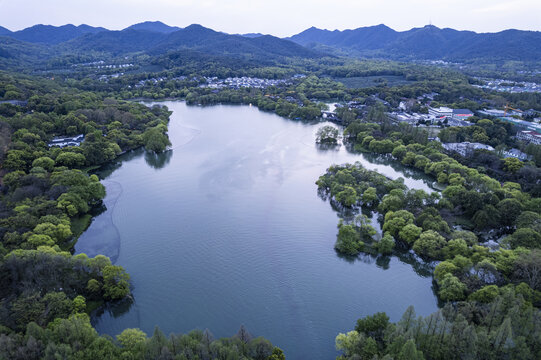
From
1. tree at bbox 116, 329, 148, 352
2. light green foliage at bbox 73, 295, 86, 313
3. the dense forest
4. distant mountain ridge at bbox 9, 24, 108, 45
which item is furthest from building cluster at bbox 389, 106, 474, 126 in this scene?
distant mountain ridge at bbox 9, 24, 108, 45

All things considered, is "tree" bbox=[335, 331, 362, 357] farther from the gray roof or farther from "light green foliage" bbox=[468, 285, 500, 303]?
the gray roof

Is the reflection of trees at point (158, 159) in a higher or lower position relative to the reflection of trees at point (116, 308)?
higher

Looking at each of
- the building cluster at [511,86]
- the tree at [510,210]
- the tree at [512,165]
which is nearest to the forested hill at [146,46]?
the building cluster at [511,86]

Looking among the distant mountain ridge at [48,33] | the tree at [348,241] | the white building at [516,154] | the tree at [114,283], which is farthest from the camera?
the distant mountain ridge at [48,33]

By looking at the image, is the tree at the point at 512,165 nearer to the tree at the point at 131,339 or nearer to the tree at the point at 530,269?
the tree at the point at 530,269

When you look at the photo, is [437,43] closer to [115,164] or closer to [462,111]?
[462,111]

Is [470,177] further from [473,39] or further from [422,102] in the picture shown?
[473,39]
